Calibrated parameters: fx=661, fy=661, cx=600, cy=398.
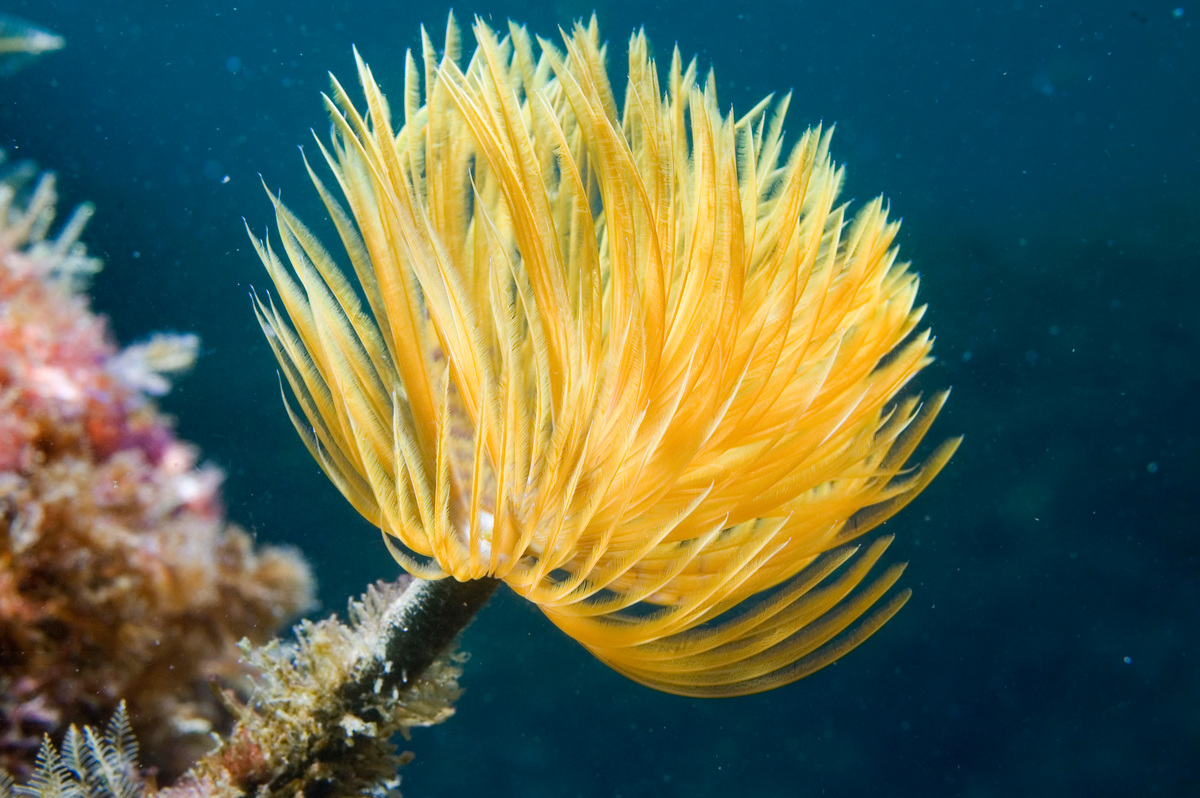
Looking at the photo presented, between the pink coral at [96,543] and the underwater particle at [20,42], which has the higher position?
the underwater particle at [20,42]

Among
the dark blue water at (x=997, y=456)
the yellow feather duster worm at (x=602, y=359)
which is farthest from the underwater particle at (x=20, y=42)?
the dark blue water at (x=997, y=456)

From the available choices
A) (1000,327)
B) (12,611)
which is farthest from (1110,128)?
(12,611)

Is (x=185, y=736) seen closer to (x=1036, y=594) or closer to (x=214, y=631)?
(x=214, y=631)

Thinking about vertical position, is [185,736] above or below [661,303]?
below

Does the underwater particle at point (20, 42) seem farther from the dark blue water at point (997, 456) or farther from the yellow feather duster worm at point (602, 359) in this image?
the dark blue water at point (997, 456)

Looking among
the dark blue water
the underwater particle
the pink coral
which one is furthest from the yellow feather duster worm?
the dark blue water

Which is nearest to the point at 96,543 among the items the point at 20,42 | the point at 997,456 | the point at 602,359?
the point at 602,359

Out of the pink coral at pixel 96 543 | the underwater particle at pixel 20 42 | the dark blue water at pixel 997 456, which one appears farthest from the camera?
the dark blue water at pixel 997 456
